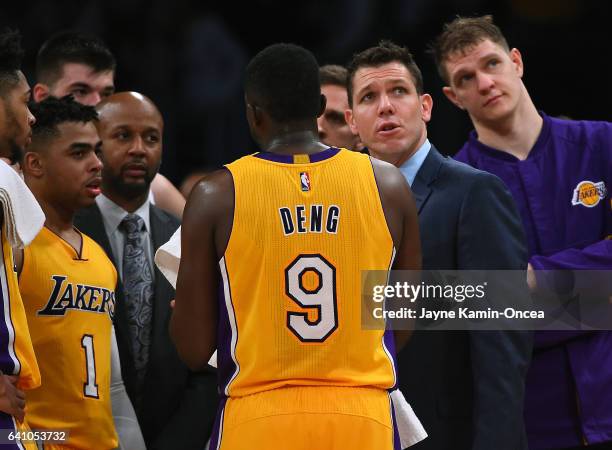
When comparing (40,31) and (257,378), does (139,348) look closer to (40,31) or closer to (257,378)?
(257,378)

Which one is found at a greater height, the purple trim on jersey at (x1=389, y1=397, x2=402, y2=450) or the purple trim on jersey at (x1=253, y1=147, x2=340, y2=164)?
the purple trim on jersey at (x1=253, y1=147, x2=340, y2=164)

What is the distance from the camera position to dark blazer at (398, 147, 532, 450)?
357 cm

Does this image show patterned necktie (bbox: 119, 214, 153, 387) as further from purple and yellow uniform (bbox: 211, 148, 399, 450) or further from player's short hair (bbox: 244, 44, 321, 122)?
player's short hair (bbox: 244, 44, 321, 122)

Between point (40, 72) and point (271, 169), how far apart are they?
2551mm

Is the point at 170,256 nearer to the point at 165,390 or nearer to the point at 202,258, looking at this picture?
the point at 202,258

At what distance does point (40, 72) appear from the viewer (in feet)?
17.0

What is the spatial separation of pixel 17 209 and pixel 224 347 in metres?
0.77

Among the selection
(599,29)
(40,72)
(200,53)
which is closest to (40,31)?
(200,53)

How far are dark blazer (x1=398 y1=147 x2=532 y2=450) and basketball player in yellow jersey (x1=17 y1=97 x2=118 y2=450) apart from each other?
1113 millimetres

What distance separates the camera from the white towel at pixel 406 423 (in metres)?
3.22

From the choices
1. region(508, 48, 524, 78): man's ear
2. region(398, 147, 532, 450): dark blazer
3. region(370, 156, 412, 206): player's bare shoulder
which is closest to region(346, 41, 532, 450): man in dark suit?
region(398, 147, 532, 450): dark blazer

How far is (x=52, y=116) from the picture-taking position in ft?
13.0

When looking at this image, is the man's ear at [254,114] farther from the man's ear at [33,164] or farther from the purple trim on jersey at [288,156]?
the man's ear at [33,164]

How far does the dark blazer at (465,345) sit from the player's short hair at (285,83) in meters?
0.83
